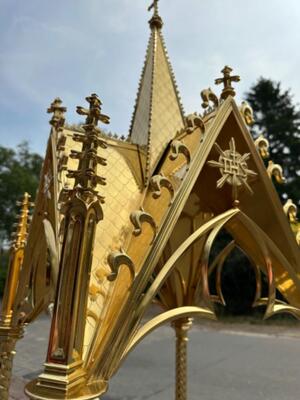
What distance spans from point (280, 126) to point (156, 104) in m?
19.0

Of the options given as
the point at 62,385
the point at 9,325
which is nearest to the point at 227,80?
the point at 62,385

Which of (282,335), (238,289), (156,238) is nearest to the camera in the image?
(156,238)

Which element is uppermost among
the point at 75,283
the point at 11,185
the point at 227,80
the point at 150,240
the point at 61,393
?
the point at 11,185

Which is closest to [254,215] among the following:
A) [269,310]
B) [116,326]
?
[269,310]

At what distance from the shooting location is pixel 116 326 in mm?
1534

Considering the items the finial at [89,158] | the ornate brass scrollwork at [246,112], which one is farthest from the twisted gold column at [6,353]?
the ornate brass scrollwork at [246,112]

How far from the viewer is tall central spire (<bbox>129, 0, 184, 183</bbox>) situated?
2867 millimetres

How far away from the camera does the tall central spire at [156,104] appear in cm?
287

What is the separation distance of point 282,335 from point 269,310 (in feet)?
38.9

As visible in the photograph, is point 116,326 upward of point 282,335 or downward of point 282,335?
upward

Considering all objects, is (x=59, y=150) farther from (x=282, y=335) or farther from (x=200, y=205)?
(x=282, y=335)

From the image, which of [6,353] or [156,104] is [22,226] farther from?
[156,104]

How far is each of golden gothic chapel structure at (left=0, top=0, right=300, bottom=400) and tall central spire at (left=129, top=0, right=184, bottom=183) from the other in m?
0.01

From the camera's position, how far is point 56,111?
111 inches
